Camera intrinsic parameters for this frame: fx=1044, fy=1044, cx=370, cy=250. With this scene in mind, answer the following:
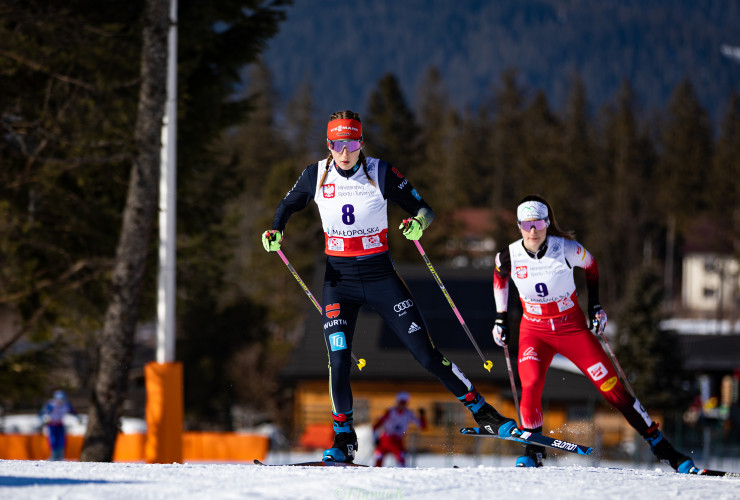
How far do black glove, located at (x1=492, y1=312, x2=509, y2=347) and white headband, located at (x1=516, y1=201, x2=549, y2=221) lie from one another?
32.9 inches

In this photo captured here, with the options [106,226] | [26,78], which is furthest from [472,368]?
[26,78]

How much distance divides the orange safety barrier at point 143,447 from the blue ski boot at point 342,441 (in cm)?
1376

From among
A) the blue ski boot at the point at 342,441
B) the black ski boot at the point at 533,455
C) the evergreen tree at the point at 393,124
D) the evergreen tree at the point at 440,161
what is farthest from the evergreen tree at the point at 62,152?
the evergreen tree at the point at 393,124

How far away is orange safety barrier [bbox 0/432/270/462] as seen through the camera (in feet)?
68.6

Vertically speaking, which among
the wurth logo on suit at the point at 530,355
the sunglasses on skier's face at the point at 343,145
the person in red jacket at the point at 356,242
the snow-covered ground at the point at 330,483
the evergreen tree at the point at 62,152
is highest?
the evergreen tree at the point at 62,152

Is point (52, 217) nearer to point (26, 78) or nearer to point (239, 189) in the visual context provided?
point (26, 78)

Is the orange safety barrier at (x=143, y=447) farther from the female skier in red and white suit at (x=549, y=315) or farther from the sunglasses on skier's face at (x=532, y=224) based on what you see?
the sunglasses on skier's face at (x=532, y=224)

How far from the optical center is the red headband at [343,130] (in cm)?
767

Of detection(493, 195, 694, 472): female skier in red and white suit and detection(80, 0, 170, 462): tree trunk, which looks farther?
detection(80, 0, 170, 462): tree trunk

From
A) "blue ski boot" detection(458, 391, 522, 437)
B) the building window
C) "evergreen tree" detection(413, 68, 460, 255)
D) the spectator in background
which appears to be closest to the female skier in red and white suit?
"blue ski boot" detection(458, 391, 522, 437)

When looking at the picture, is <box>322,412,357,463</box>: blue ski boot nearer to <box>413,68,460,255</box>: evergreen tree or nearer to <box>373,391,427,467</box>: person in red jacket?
<box>373,391,427,467</box>: person in red jacket

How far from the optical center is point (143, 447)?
72.1ft

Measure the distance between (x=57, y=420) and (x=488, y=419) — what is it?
12.7 m

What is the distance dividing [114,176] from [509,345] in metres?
8.98
